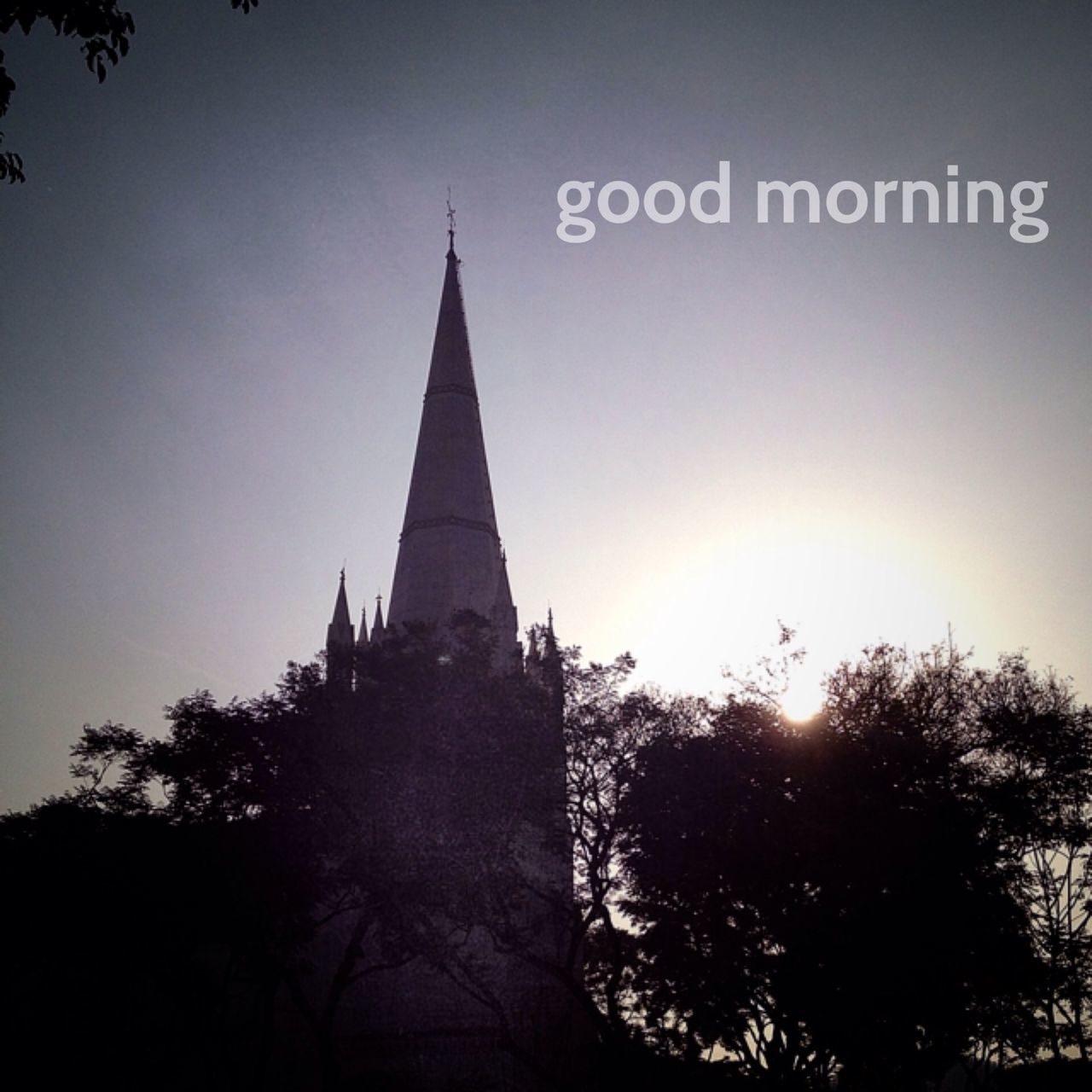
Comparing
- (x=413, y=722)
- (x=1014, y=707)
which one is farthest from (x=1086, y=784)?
(x=413, y=722)

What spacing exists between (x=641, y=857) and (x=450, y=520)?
16.6 m

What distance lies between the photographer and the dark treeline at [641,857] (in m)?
17.2

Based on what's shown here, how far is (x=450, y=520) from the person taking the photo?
33062 millimetres

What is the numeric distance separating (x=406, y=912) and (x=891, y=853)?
357 inches

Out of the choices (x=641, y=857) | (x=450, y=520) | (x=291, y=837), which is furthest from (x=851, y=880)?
(x=450, y=520)

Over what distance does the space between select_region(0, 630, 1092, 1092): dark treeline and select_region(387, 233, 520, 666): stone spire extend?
8.80m

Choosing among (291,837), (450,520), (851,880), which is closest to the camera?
(851,880)

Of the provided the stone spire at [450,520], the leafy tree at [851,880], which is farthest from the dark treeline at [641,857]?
the stone spire at [450,520]

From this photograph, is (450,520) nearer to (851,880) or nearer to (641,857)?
(641,857)

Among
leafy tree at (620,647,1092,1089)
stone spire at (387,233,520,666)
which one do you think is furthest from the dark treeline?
stone spire at (387,233,520,666)

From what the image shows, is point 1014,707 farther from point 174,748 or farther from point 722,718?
point 174,748

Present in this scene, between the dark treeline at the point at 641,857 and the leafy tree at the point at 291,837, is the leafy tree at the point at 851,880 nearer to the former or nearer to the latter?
the dark treeline at the point at 641,857

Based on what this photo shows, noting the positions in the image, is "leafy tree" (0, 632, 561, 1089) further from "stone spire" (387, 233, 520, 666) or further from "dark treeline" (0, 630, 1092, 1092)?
"stone spire" (387, 233, 520, 666)

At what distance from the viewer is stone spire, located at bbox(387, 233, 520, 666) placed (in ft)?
104
